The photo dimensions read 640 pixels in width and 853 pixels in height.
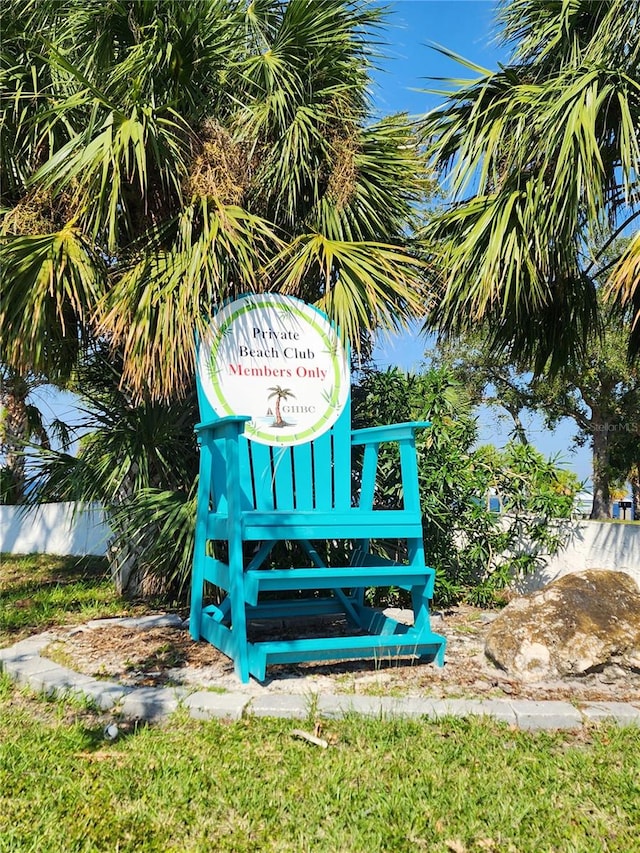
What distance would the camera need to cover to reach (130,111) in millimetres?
3670

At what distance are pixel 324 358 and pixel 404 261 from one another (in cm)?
84

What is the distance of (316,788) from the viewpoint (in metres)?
1.92

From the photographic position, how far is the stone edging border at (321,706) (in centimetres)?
240

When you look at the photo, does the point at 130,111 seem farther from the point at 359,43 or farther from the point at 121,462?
the point at 121,462

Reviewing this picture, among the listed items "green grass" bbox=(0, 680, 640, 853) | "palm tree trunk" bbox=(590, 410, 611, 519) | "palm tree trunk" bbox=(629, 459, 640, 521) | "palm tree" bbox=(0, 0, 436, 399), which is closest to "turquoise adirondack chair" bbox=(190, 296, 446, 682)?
"palm tree" bbox=(0, 0, 436, 399)

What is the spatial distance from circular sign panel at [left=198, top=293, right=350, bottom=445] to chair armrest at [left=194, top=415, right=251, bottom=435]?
25 centimetres

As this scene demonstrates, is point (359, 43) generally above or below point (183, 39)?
above

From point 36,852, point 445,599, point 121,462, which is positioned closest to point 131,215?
point 121,462

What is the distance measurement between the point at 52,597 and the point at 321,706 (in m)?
2.88

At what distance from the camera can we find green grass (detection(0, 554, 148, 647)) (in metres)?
3.90

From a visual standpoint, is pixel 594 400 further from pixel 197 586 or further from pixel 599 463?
pixel 197 586

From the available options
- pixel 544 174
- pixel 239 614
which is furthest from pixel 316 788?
pixel 544 174

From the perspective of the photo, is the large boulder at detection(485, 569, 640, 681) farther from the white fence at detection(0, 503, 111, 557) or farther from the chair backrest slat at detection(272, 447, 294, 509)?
the white fence at detection(0, 503, 111, 557)

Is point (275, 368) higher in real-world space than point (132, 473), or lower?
higher
